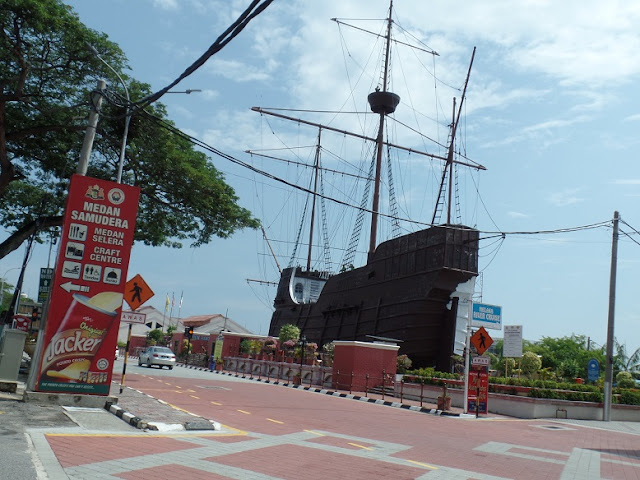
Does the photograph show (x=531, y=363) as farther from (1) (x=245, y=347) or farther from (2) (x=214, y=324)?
(2) (x=214, y=324)

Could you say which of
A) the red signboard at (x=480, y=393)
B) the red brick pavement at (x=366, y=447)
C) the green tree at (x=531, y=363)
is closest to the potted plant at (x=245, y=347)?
the green tree at (x=531, y=363)

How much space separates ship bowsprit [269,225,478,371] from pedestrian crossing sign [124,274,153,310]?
51.9ft

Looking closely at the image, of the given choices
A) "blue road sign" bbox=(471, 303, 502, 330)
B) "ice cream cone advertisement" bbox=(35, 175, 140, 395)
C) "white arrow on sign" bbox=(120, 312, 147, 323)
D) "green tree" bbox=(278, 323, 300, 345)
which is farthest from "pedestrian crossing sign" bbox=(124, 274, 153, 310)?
"green tree" bbox=(278, 323, 300, 345)

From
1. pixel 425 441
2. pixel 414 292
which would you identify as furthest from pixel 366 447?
pixel 414 292

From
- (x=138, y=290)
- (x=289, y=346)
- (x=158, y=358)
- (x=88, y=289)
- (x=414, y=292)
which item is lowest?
(x=158, y=358)

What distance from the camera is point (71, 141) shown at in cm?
1919

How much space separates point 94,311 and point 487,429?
373 inches

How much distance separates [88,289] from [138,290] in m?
2.68

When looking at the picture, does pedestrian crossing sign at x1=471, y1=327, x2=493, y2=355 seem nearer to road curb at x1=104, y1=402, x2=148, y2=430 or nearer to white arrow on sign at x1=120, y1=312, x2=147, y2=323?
white arrow on sign at x1=120, y1=312, x2=147, y2=323

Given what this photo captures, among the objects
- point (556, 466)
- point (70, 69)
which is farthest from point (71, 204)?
point (556, 466)

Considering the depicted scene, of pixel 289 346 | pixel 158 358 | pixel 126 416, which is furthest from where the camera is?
pixel 289 346

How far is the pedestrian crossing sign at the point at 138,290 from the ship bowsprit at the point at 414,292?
51.9ft

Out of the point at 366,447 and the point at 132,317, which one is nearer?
the point at 366,447

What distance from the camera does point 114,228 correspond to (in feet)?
39.9
